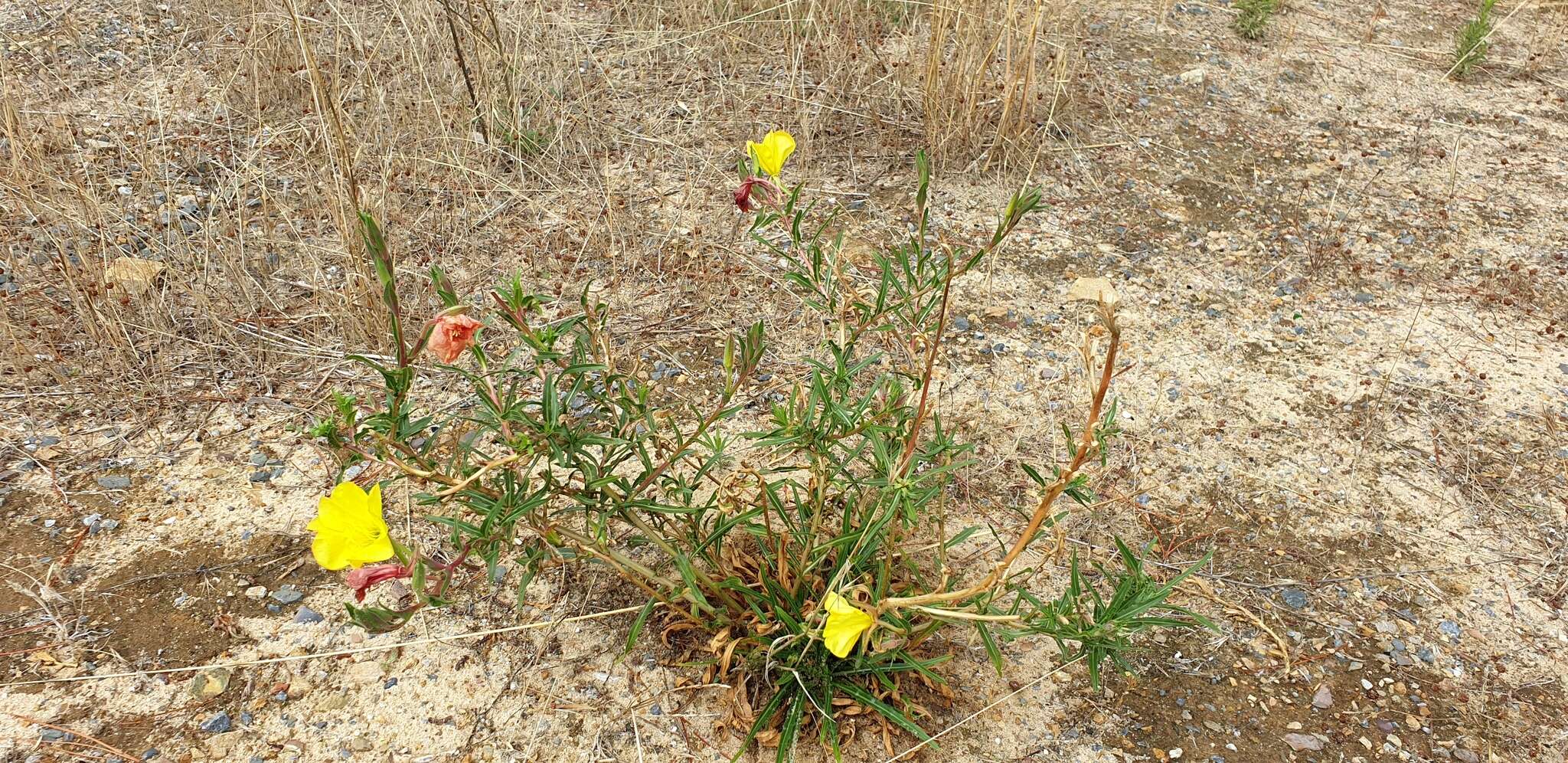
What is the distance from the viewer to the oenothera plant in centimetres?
130

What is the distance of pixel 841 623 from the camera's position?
1270 millimetres

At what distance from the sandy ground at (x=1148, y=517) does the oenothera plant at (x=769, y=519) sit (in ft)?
Answer: 0.39

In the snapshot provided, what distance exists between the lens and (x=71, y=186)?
8.61 feet

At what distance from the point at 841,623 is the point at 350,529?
25.9 inches

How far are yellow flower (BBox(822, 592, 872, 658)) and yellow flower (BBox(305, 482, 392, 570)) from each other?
581mm

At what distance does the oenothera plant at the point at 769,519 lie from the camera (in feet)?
4.27

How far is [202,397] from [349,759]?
1208 millimetres

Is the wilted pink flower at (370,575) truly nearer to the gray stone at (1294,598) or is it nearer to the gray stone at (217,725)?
the gray stone at (217,725)

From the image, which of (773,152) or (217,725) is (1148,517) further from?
(217,725)

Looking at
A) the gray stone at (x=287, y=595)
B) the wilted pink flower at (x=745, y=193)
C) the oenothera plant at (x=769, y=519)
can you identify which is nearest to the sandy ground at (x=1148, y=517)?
the gray stone at (x=287, y=595)

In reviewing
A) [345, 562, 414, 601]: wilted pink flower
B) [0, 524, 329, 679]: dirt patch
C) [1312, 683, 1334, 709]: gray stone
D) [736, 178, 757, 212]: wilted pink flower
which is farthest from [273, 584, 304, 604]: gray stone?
[1312, 683, 1334, 709]: gray stone

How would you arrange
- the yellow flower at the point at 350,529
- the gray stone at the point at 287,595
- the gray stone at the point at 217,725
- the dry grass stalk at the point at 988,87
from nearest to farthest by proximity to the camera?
1. the yellow flower at the point at 350,529
2. the gray stone at the point at 217,725
3. the gray stone at the point at 287,595
4. the dry grass stalk at the point at 988,87

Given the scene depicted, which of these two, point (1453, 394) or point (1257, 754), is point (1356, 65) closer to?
point (1453, 394)

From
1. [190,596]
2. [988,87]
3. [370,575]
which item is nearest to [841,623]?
[370,575]
